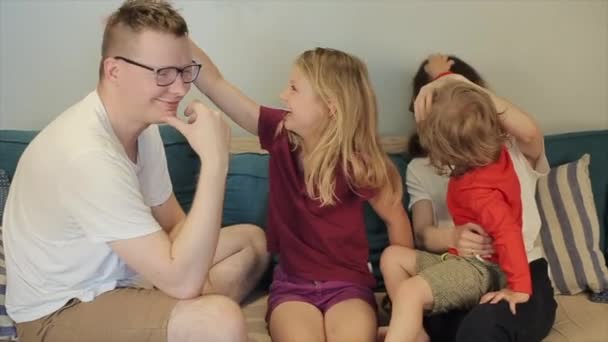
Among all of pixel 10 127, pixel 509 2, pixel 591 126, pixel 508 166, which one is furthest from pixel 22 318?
pixel 591 126

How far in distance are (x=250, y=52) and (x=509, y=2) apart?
3.23 feet

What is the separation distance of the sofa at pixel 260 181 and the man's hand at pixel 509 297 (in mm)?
273

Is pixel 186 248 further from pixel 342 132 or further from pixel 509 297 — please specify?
pixel 509 297

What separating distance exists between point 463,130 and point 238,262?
75 cm

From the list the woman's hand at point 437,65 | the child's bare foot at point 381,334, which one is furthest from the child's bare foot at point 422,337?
the woman's hand at point 437,65

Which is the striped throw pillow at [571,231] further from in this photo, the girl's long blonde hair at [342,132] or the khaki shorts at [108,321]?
the khaki shorts at [108,321]

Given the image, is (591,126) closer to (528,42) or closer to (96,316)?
(528,42)

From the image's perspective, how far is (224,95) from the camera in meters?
2.08

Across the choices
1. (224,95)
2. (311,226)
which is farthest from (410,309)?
(224,95)

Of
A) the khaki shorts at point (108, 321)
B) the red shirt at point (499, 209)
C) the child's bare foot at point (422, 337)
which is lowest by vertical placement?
the child's bare foot at point (422, 337)

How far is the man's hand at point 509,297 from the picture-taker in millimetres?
1835

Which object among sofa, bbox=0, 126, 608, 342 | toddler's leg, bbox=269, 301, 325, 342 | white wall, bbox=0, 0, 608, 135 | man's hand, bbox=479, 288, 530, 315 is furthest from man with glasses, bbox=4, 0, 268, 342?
white wall, bbox=0, 0, 608, 135

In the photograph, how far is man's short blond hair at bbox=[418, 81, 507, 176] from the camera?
6.16ft

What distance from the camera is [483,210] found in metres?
1.89
